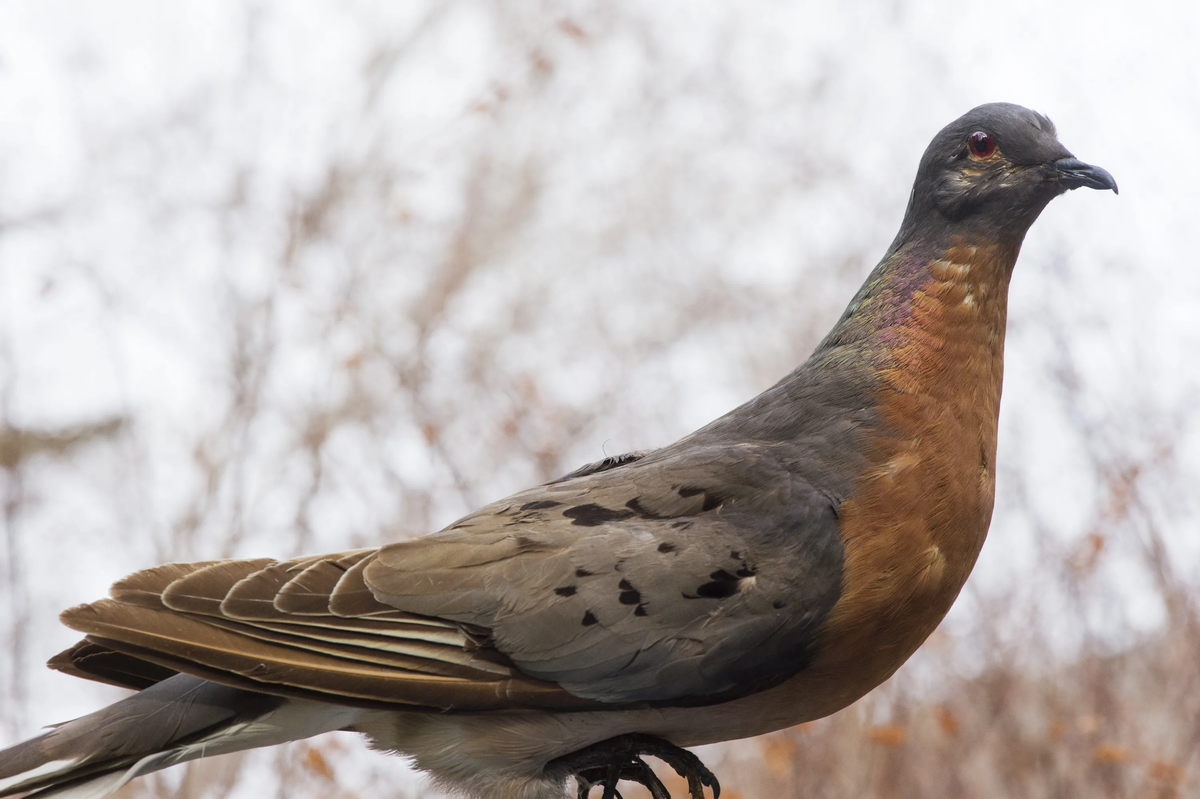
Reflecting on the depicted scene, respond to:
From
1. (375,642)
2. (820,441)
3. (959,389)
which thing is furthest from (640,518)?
(959,389)

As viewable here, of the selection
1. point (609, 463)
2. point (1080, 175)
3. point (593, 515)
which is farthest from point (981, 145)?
point (593, 515)

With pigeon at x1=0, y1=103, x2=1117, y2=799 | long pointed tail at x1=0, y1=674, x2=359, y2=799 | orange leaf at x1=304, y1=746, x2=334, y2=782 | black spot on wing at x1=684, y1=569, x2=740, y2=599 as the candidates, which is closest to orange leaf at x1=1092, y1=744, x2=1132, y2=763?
pigeon at x1=0, y1=103, x2=1117, y2=799

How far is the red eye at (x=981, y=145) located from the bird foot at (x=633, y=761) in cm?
170

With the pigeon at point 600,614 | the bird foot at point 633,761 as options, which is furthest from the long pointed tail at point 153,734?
the bird foot at point 633,761

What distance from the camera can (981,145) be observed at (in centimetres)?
276

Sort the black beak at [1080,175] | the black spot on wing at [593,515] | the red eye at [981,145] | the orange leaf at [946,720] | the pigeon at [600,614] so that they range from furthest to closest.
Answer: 1. the orange leaf at [946,720]
2. the red eye at [981,145]
3. the black beak at [1080,175]
4. the black spot on wing at [593,515]
5. the pigeon at [600,614]

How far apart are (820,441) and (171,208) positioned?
5.26 metres

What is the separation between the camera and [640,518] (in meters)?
2.44

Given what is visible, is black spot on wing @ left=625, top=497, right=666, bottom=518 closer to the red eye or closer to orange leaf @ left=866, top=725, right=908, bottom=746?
the red eye

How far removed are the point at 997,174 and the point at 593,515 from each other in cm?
138

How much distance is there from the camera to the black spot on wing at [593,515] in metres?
2.43

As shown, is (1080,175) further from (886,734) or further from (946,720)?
(946,720)

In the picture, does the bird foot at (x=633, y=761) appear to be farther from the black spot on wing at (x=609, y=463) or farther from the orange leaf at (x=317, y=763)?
the orange leaf at (x=317, y=763)

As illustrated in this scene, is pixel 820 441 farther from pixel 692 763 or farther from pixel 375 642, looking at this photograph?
pixel 375 642
